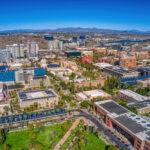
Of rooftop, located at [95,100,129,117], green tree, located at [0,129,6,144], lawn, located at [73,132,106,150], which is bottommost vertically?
lawn, located at [73,132,106,150]

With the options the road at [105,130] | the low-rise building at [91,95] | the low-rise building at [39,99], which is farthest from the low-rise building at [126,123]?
the low-rise building at [39,99]

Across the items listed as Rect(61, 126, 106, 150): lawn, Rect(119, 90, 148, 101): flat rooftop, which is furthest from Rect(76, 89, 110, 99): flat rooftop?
Rect(61, 126, 106, 150): lawn

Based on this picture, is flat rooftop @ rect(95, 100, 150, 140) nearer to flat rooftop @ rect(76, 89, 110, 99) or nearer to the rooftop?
the rooftop

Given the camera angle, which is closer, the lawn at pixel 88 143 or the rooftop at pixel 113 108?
the lawn at pixel 88 143

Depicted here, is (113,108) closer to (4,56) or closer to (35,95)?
(35,95)

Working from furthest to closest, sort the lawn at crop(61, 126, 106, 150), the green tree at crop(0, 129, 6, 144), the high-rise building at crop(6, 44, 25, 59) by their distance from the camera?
1. the high-rise building at crop(6, 44, 25, 59)
2. the green tree at crop(0, 129, 6, 144)
3. the lawn at crop(61, 126, 106, 150)

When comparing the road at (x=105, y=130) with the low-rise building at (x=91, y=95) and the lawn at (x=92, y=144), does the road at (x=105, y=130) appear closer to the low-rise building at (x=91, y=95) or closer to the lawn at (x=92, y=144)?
the lawn at (x=92, y=144)

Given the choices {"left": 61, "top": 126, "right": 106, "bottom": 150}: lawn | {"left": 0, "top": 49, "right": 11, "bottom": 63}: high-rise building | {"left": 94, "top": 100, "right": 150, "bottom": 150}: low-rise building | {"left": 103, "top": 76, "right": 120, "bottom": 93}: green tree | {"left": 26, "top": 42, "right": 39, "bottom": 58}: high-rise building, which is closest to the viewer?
{"left": 94, "top": 100, "right": 150, "bottom": 150}: low-rise building
